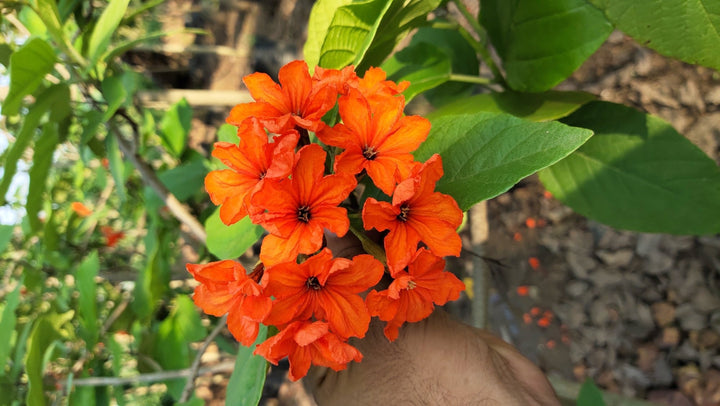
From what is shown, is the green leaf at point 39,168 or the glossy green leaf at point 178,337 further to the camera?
the glossy green leaf at point 178,337

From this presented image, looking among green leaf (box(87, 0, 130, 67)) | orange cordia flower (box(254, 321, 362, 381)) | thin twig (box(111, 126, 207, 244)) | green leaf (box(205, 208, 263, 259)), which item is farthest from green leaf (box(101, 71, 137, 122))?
orange cordia flower (box(254, 321, 362, 381))

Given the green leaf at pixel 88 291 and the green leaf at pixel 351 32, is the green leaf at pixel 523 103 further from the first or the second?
the green leaf at pixel 88 291

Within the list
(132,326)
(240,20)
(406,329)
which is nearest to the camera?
(406,329)

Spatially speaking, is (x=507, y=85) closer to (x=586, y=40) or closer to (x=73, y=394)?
(x=586, y=40)

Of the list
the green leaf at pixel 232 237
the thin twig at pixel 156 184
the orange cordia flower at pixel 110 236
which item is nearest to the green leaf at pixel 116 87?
the thin twig at pixel 156 184

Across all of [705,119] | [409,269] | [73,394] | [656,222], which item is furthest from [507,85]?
[73,394]

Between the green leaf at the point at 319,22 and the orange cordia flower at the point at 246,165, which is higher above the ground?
the green leaf at the point at 319,22
